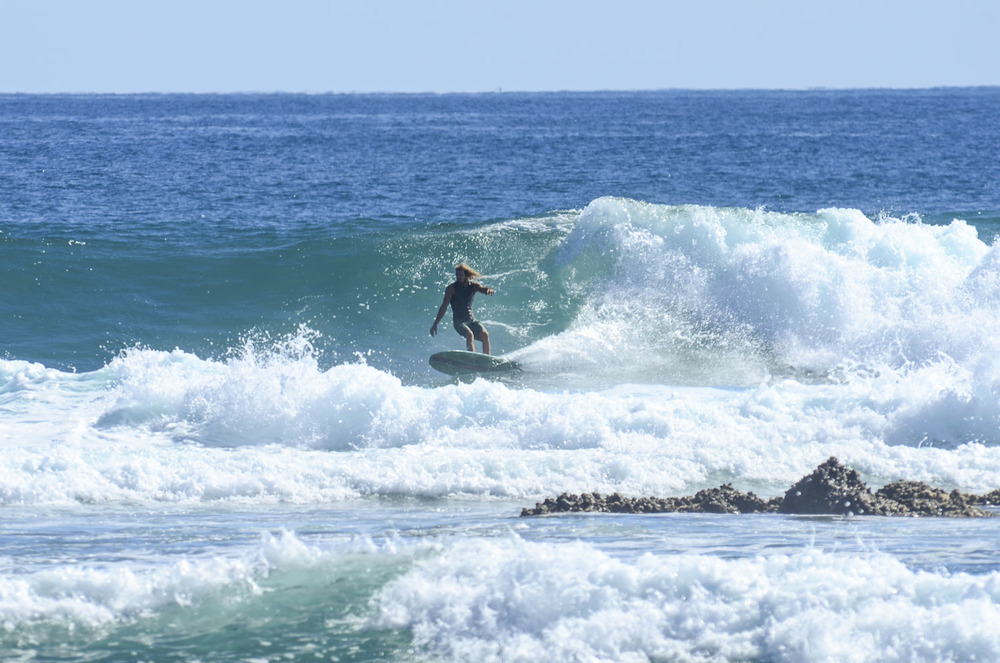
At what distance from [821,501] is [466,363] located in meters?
6.57

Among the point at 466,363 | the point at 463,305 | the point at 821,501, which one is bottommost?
the point at 821,501

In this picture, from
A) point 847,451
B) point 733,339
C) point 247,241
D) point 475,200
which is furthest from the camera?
point 475,200

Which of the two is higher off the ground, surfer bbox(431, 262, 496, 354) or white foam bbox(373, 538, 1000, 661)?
surfer bbox(431, 262, 496, 354)

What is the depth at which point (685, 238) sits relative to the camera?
19547 mm

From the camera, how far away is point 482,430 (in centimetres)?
1193

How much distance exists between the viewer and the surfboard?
14.9 metres

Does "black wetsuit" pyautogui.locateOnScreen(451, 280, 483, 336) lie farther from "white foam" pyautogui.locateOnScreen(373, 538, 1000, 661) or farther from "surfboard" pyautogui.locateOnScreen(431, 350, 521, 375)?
"white foam" pyautogui.locateOnScreen(373, 538, 1000, 661)

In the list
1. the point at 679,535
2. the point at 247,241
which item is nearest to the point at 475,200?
the point at 247,241

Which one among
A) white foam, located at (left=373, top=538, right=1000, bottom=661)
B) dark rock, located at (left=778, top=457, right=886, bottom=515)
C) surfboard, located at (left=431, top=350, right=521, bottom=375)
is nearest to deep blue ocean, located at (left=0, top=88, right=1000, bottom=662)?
white foam, located at (left=373, top=538, right=1000, bottom=661)

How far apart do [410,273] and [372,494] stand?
35.4 feet

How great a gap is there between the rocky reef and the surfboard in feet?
17.6

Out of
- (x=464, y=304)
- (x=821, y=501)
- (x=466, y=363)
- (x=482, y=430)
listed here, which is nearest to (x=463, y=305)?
(x=464, y=304)

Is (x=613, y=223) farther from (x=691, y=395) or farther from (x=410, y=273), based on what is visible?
(x=691, y=395)

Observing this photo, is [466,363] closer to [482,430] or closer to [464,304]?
[464,304]
